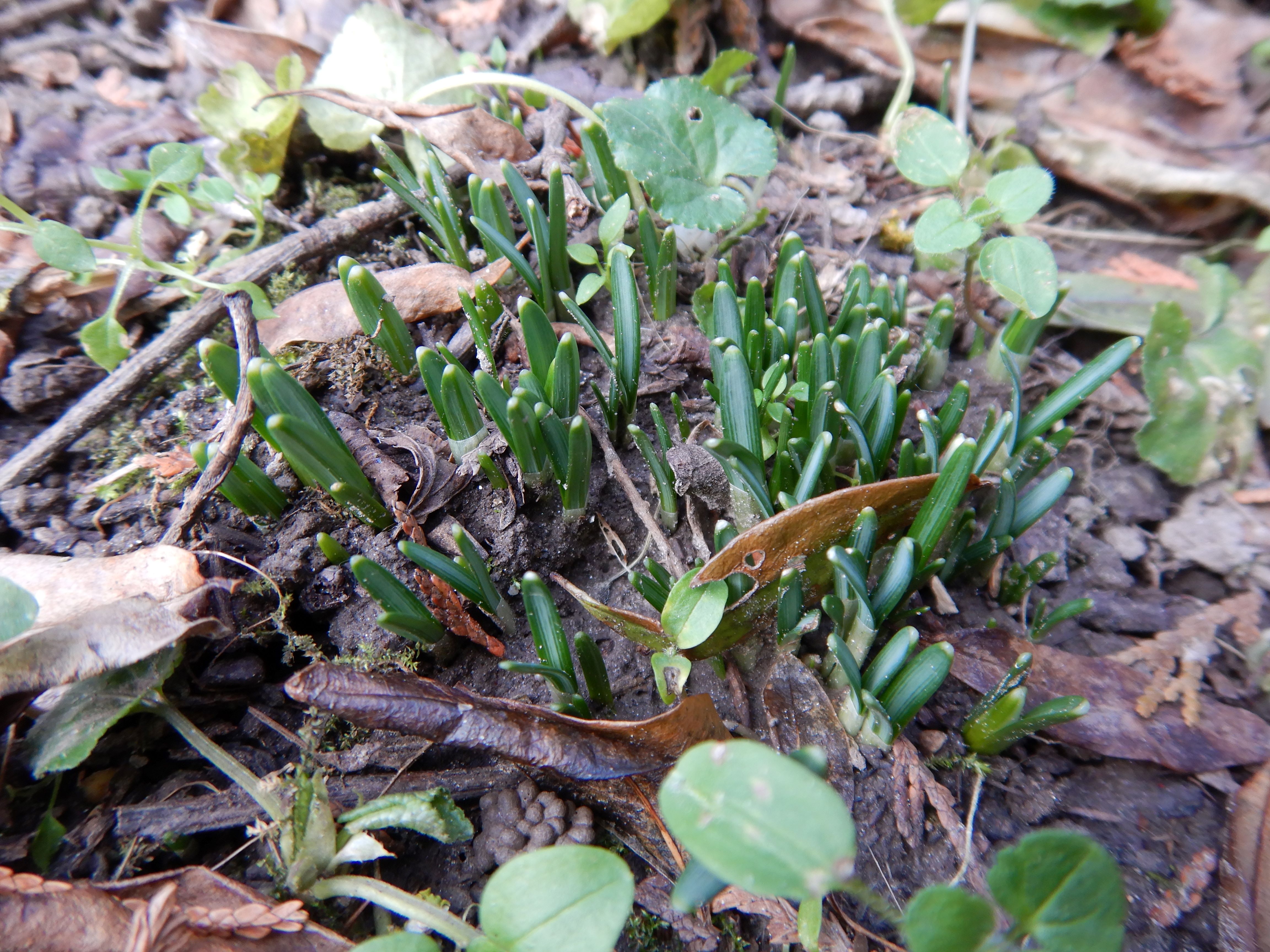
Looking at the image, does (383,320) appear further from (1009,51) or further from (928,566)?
(1009,51)

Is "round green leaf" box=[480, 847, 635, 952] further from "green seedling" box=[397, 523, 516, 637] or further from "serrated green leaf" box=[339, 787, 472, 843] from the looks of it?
"green seedling" box=[397, 523, 516, 637]

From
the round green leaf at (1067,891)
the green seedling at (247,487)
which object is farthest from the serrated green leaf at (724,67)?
the round green leaf at (1067,891)

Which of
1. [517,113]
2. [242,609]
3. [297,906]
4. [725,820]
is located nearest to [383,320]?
[242,609]

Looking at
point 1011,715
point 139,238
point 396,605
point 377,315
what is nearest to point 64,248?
point 139,238

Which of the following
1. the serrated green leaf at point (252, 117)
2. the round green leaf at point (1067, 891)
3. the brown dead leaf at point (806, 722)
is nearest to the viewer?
the round green leaf at point (1067, 891)

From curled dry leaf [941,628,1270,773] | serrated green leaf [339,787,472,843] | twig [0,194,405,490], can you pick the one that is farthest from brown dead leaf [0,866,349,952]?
curled dry leaf [941,628,1270,773]

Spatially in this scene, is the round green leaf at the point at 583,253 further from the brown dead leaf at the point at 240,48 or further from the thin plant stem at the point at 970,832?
the thin plant stem at the point at 970,832

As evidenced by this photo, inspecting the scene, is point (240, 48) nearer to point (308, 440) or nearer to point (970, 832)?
point (308, 440)
